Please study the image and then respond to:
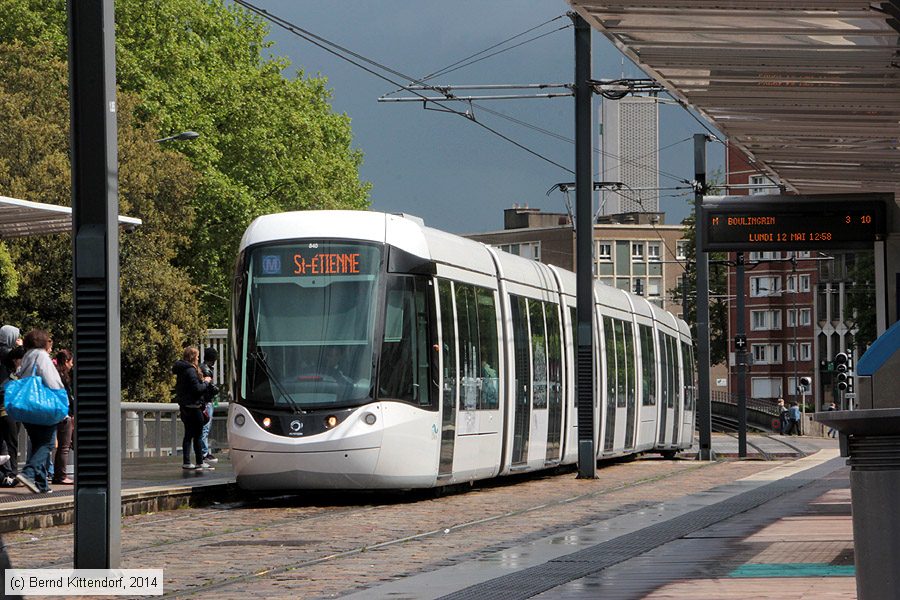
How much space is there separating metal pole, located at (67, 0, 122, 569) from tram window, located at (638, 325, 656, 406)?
21988 mm

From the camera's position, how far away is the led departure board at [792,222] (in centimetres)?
1677

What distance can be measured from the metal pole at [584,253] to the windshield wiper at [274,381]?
7511 millimetres

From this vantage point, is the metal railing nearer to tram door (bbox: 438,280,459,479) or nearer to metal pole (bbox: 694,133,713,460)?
tram door (bbox: 438,280,459,479)

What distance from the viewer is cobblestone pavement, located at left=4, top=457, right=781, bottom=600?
Result: 1179 centimetres

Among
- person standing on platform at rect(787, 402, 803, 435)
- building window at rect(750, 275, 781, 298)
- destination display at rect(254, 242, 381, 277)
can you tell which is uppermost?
building window at rect(750, 275, 781, 298)

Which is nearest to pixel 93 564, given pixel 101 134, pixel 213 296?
pixel 101 134

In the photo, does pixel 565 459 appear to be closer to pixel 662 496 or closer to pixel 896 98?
pixel 662 496

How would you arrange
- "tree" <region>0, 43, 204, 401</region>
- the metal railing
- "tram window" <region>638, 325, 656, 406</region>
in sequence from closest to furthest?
the metal railing, "tram window" <region>638, 325, 656, 406</region>, "tree" <region>0, 43, 204, 401</region>

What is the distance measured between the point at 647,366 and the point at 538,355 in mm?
9264

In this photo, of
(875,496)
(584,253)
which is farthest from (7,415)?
(875,496)

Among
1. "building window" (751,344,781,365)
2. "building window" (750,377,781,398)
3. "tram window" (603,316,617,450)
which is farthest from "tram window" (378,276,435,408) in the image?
"building window" (751,344,781,365)

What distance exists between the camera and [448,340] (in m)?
19.8

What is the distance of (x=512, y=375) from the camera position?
22.5 metres

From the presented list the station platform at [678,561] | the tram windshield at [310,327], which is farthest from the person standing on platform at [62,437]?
the station platform at [678,561]
